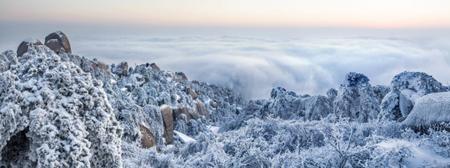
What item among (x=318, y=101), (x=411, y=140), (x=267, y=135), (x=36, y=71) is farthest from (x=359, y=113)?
(x=36, y=71)

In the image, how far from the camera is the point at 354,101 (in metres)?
43.9

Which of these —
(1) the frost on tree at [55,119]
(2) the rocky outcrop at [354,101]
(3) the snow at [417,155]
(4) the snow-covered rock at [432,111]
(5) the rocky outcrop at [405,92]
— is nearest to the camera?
(1) the frost on tree at [55,119]

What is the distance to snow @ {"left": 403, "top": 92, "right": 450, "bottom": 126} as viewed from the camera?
14.8 meters

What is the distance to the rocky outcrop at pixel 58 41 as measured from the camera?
261ft

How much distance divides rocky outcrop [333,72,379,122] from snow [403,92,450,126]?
25333mm

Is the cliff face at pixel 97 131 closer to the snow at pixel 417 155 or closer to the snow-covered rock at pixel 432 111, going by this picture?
the snow-covered rock at pixel 432 111

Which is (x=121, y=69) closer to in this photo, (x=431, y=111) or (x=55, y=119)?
(x=431, y=111)

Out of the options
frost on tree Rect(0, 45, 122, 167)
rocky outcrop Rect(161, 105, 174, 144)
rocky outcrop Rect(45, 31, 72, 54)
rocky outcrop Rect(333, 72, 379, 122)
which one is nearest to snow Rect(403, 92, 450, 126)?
frost on tree Rect(0, 45, 122, 167)

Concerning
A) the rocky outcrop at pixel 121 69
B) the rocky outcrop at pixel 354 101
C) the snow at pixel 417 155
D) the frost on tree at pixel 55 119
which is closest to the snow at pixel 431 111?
the snow at pixel 417 155

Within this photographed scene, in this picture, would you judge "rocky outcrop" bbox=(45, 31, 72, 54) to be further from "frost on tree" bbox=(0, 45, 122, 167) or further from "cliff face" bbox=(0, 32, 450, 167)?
"frost on tree" bbox=(0, 45, 122, 167)

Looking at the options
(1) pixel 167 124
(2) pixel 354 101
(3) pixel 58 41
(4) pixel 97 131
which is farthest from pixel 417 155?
(3) pixel 58 41

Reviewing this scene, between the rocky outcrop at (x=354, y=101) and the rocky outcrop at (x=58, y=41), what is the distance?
149ft

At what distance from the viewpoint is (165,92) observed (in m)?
77.3

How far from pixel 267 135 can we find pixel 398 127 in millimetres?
4142
